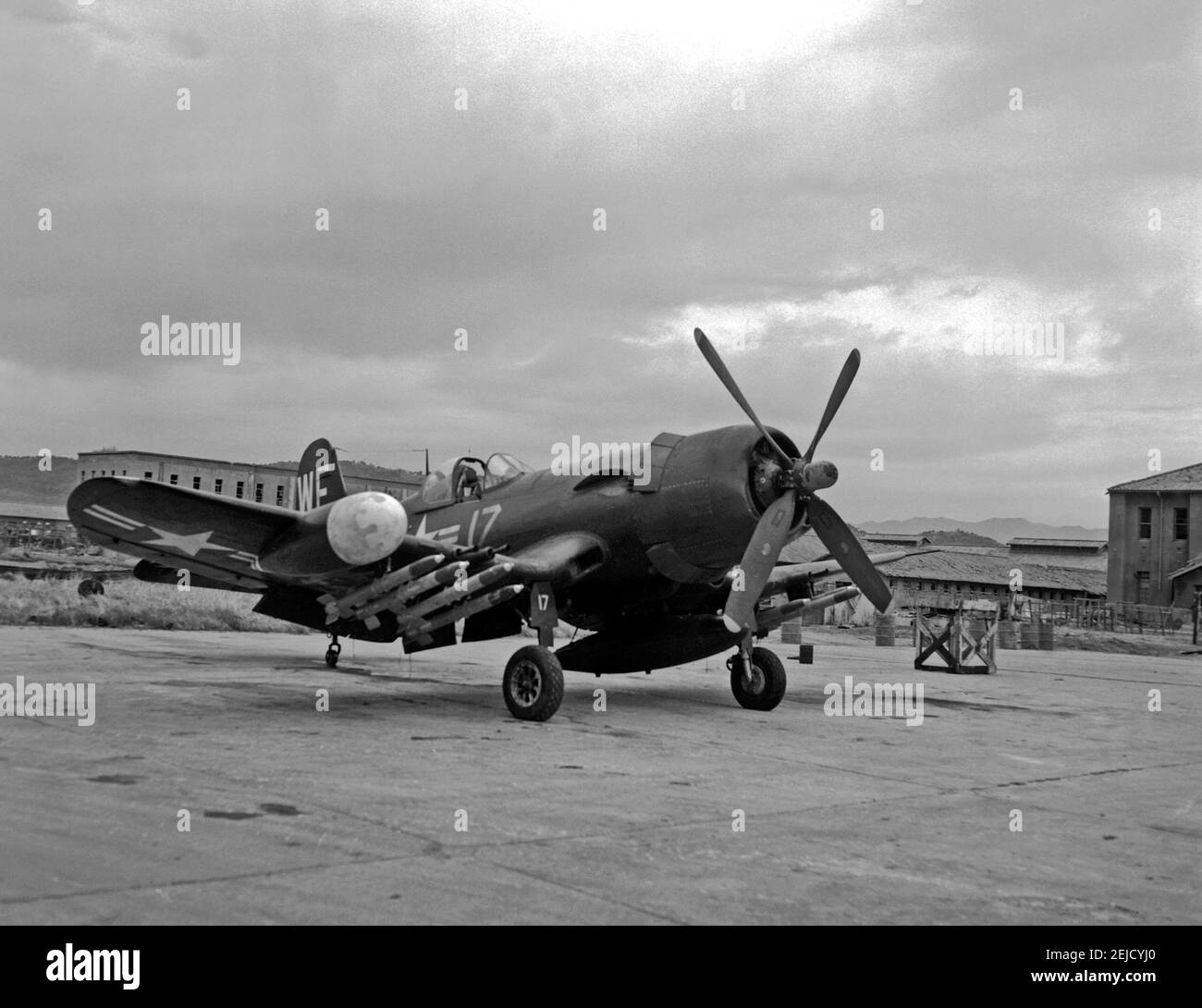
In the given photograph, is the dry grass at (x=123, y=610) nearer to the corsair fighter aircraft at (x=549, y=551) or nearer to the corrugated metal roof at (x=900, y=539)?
the corsair fighter aircraft at (x=549, y=551)

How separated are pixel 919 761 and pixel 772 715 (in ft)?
11.8

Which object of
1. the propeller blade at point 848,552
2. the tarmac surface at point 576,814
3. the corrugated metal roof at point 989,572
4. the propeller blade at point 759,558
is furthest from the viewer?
the corrugated metal roof at point 989,572

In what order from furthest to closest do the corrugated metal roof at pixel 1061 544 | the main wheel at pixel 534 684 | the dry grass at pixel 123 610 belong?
1. the corrugated metal roof at pixel 1061 544
2. the dry grass at pixel 123 610
3. the main wheel at pixel 534 684

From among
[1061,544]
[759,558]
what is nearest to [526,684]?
[759,558]

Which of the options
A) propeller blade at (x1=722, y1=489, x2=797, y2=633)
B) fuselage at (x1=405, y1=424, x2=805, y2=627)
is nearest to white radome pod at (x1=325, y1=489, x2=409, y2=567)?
fuselage at (x1=405, y1=424, x2=805, y2=627)

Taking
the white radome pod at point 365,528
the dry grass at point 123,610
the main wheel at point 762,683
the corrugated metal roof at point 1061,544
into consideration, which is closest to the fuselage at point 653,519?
the main wheel at point 762,683

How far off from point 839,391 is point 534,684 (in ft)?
17.0

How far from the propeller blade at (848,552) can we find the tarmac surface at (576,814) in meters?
1.64

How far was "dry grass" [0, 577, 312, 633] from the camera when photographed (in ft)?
89.1

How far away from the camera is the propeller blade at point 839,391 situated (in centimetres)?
1248

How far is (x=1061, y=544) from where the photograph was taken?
8856 centimetres

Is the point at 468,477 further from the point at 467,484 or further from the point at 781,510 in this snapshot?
the point at 781,510
